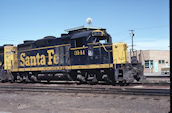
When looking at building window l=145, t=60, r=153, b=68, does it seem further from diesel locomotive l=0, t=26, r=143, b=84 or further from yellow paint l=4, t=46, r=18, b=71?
yellow paint l=4, t=46, r=18, b=71

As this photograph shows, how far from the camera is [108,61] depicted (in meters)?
14.7

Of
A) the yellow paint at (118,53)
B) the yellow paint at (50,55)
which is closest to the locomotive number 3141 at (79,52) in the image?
the yellow paint at (118,53)

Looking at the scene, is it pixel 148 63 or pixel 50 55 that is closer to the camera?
pixel 50 55

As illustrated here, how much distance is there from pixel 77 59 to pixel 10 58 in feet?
28.2

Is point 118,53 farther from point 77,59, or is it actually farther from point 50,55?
point 50,55

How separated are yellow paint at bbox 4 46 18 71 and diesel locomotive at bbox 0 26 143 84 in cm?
10

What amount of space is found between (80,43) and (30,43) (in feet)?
19.2

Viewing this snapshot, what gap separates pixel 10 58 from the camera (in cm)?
2127

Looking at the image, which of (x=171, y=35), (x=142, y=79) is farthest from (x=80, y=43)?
(x=171, y=35)

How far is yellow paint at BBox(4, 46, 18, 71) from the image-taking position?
20886 mm

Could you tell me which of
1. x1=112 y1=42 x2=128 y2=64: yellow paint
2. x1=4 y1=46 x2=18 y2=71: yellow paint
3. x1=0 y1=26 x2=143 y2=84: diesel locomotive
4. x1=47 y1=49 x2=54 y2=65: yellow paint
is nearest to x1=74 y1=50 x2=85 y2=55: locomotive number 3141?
x1=0 y1=26 x2=143 y2=84: diesel locomotive

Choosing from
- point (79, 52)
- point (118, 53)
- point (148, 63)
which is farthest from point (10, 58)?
point (148, 63)

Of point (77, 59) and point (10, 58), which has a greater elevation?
point (10, 58)

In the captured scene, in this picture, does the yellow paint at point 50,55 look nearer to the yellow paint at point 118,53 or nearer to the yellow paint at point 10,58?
the yellow paint at point 10,58
